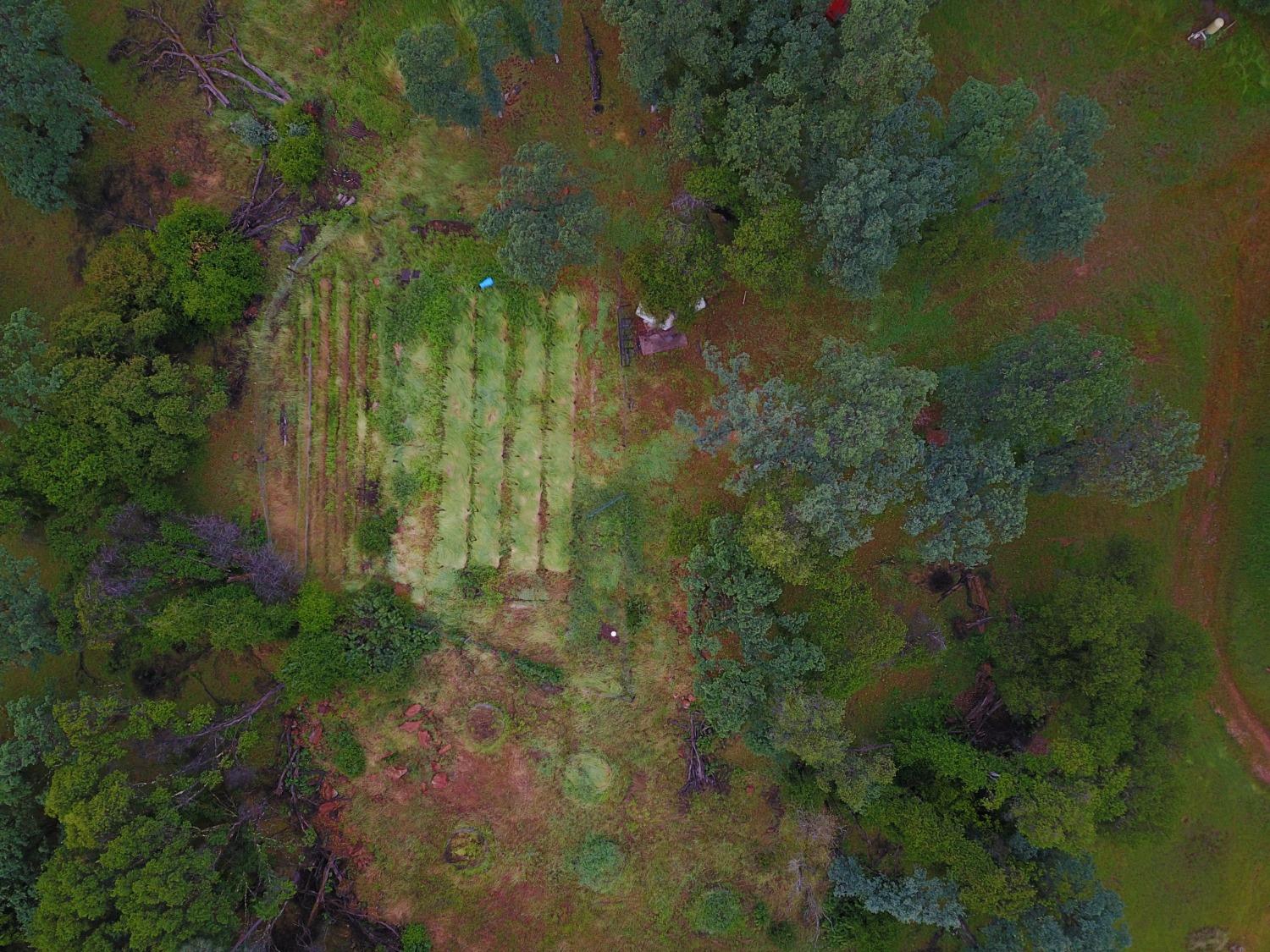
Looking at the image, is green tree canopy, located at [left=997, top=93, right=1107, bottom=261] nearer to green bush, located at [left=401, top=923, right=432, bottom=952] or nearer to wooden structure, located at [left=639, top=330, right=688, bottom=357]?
wooden structure, located at [left=639, top=330, right=688, bottom=357]

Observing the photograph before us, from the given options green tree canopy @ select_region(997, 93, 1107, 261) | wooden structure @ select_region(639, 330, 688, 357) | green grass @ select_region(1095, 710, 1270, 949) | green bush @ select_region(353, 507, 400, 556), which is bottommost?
green grass @ select_region(1095, 710, 1270, 949)

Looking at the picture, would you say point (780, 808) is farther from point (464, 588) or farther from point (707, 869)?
point (464, 588)

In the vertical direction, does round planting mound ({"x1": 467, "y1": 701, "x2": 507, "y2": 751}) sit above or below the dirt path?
below

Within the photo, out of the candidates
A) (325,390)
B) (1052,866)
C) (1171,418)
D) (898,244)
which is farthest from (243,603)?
(1171,418)

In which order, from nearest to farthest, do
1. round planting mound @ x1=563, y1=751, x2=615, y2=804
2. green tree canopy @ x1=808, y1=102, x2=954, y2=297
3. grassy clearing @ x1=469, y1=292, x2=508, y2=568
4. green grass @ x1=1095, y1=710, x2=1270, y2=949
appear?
green tree canopy @ x1=808, y1=102, x2=954, y2=297
grassy clearing @ x1=469, y1=292, x2=508, y2=568
round planting mound @ x1=563, y1=751, x2=615, y2=804
green grass @ x1=1095, y1=710, x2=1270, y2=949

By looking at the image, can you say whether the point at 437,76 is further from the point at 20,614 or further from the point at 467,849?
the point at 467,849

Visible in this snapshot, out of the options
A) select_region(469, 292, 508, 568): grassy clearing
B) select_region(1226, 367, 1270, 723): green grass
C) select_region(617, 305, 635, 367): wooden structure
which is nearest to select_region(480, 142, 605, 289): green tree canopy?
select_region(469, 292, 508, 568): grassy clearing
